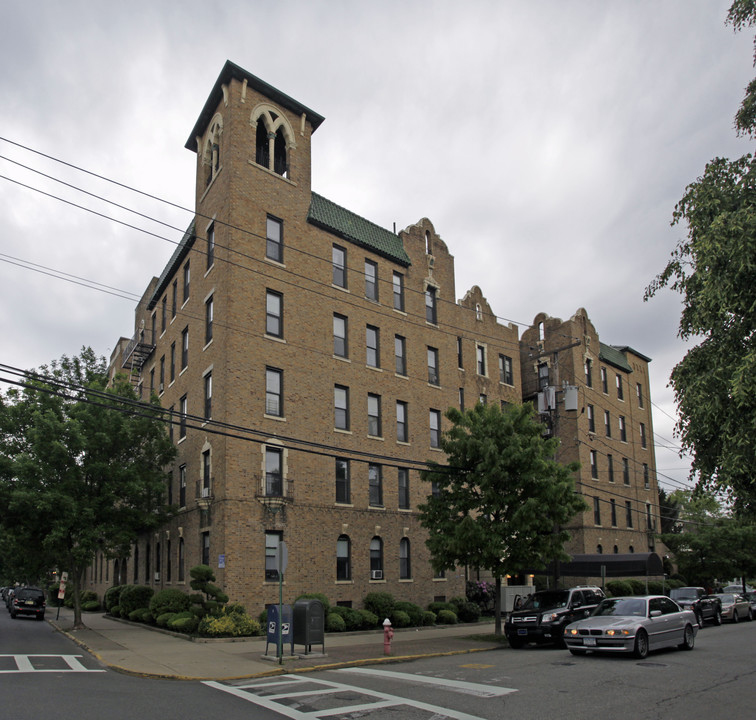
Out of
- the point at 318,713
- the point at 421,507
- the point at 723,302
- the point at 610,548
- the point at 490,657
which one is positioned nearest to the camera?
the point at 723,302

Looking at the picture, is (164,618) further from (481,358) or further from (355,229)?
(481,358)

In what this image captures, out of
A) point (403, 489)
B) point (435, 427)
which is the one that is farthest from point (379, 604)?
point (435, 427)

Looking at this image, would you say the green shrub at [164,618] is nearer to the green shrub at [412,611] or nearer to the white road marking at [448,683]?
the green shrub at [412,611]

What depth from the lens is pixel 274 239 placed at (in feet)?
90.5

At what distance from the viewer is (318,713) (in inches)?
407

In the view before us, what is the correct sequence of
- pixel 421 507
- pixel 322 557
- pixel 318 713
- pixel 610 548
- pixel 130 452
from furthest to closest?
pixel 610 548 → pixel 130 452 → pixel 322 557 → pixel 421 507 → pixel 318 713

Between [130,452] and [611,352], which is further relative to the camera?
[611,352]

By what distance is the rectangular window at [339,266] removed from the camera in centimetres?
2967

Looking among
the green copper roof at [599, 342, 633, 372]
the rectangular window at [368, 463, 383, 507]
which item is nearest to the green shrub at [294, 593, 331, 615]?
the rectangular window at [368, 463, 383, 507]

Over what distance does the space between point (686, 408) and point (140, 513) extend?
2193cm

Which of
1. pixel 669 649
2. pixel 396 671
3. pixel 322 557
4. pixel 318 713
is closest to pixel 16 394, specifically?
pixel 322 557

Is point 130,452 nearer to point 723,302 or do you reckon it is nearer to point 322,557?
point 322,557

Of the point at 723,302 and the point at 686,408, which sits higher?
the point at 723,302

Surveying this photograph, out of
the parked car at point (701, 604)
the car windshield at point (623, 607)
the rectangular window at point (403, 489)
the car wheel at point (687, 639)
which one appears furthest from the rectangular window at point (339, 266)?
the parked car at point (701, 604)
